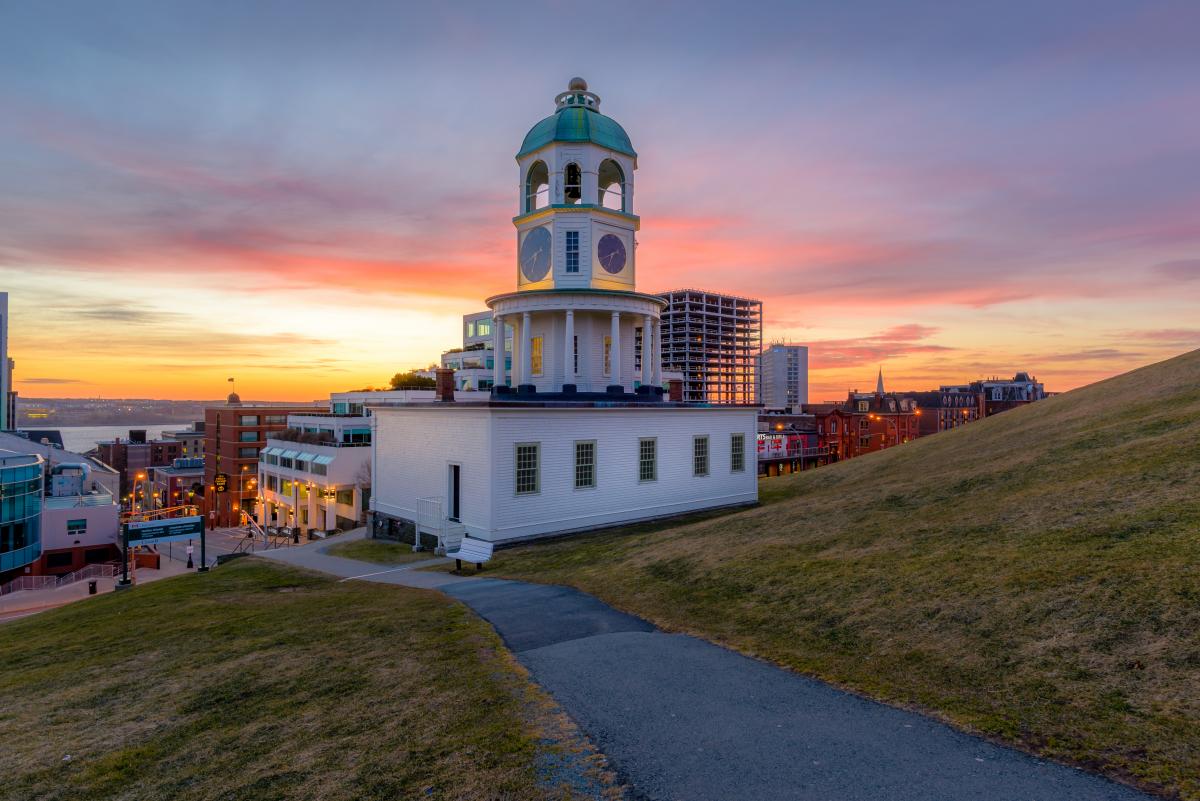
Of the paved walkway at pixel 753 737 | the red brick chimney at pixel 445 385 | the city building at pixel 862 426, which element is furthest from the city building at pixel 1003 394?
the paved walkway at pixel 753 737

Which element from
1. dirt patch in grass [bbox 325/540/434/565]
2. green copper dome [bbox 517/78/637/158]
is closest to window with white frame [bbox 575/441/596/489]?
dirt patch in grass [bbox 325/540/434/565]

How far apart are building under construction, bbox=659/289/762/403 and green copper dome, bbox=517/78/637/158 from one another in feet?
401

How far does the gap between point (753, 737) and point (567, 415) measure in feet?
58.0

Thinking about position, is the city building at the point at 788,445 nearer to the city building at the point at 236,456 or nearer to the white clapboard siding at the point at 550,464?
the white clapboard siding at the point at 550,464

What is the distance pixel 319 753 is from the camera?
6.92 meters

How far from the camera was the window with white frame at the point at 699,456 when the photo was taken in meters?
29.4

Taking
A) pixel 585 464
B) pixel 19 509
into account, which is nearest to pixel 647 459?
pixel 585 464

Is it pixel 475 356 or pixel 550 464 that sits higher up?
pixel 475 356

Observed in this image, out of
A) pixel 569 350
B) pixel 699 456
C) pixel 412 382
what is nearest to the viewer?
pixel 569 350

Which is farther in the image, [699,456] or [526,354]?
[699,456]

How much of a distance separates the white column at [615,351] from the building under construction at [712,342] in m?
124

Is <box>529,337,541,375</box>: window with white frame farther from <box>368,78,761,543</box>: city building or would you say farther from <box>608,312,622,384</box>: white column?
<box>608,312,622,384</box>: white column

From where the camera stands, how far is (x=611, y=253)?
29.8 m

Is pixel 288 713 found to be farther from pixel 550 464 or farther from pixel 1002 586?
pixel 550 464
